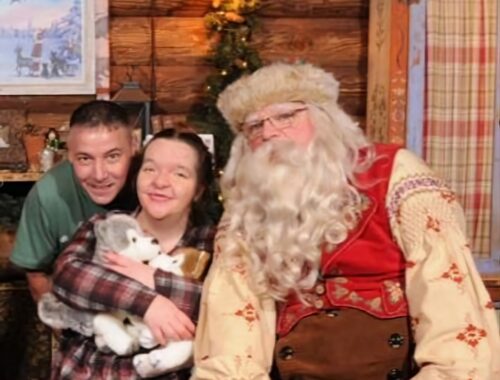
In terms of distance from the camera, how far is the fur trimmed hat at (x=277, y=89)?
2.20 m

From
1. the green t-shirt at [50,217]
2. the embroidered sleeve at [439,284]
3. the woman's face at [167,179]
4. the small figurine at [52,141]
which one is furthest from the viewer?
the small figurine at [52,141]

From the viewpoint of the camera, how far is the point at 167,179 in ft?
7.30

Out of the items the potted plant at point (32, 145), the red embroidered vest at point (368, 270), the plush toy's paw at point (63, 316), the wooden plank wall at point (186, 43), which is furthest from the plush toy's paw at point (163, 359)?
the wooden plank wall at point (186, 43)

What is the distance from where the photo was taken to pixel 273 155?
84.5 inches

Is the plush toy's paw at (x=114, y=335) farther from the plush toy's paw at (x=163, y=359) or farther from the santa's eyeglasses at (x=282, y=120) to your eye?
the santa's eyeglasses at (x=282, y=120)

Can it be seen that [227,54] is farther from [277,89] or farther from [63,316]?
[63,316]

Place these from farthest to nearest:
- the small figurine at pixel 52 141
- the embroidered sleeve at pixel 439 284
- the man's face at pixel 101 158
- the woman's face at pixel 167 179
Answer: the small figurine at pixel 52 141 < the man's face at pixel 101 158 < the woman's face at pixel 167 179 < the embroidered sleeve at pixel 439 284

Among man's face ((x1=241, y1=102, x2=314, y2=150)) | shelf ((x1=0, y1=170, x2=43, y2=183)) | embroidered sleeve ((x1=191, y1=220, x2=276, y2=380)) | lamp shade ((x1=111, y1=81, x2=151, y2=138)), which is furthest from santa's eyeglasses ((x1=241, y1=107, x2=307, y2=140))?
shelf ((x1=0, y1=170, x2=43, y2=183))

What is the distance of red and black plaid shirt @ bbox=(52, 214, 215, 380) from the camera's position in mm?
2168

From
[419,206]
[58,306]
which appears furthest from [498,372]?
[58,306]

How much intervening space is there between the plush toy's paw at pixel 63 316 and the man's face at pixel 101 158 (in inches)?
12.7

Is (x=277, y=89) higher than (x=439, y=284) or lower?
higher

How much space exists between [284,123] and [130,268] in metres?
0.52

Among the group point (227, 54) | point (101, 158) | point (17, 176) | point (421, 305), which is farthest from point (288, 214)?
point (17, 176)
